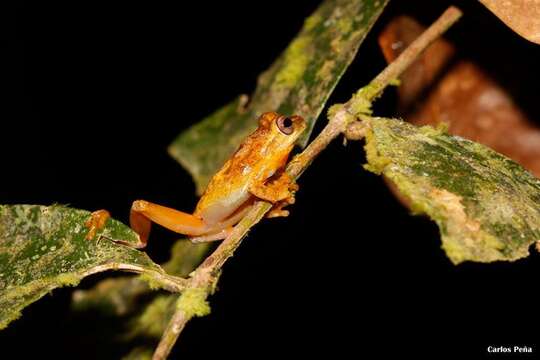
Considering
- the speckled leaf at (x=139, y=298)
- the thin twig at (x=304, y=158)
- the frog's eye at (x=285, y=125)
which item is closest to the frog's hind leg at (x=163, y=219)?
the speckled leaf at (x=139, y=298)

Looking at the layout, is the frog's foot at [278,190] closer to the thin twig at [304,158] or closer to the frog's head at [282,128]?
the thin twig at [304,158]

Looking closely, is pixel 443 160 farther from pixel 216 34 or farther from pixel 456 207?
A: pixel 216 34

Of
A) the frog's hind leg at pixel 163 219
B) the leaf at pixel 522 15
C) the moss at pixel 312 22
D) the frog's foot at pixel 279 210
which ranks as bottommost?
the frog's hind leg at pixel 163 219

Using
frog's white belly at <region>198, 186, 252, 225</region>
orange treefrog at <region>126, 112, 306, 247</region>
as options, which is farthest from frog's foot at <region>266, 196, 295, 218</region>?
frog's white belly at <region>198, 186, 252, 225</region>

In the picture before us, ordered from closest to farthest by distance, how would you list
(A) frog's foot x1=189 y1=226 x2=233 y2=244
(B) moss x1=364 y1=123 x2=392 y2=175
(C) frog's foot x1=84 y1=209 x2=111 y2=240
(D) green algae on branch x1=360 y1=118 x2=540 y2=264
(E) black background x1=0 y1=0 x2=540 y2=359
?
(D) green algae on branch x1=360 y1=118 x2=540 y2=264, (B) moss x1=364 y1=123 x2=392 y2=175, (C) frog's foot x1=84 y1=209 x2=111 y2=240, (A) frog's foot x1=189 y1=226 x2=233 y2=244, (E) black background x1=0 y1=0 x2=540 y2=359

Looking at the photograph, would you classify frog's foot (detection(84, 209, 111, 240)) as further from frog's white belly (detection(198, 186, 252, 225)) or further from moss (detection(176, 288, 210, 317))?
frog's white belly (detection(198, 186, 252, 225))

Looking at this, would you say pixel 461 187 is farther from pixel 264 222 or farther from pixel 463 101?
pixel 264 222
